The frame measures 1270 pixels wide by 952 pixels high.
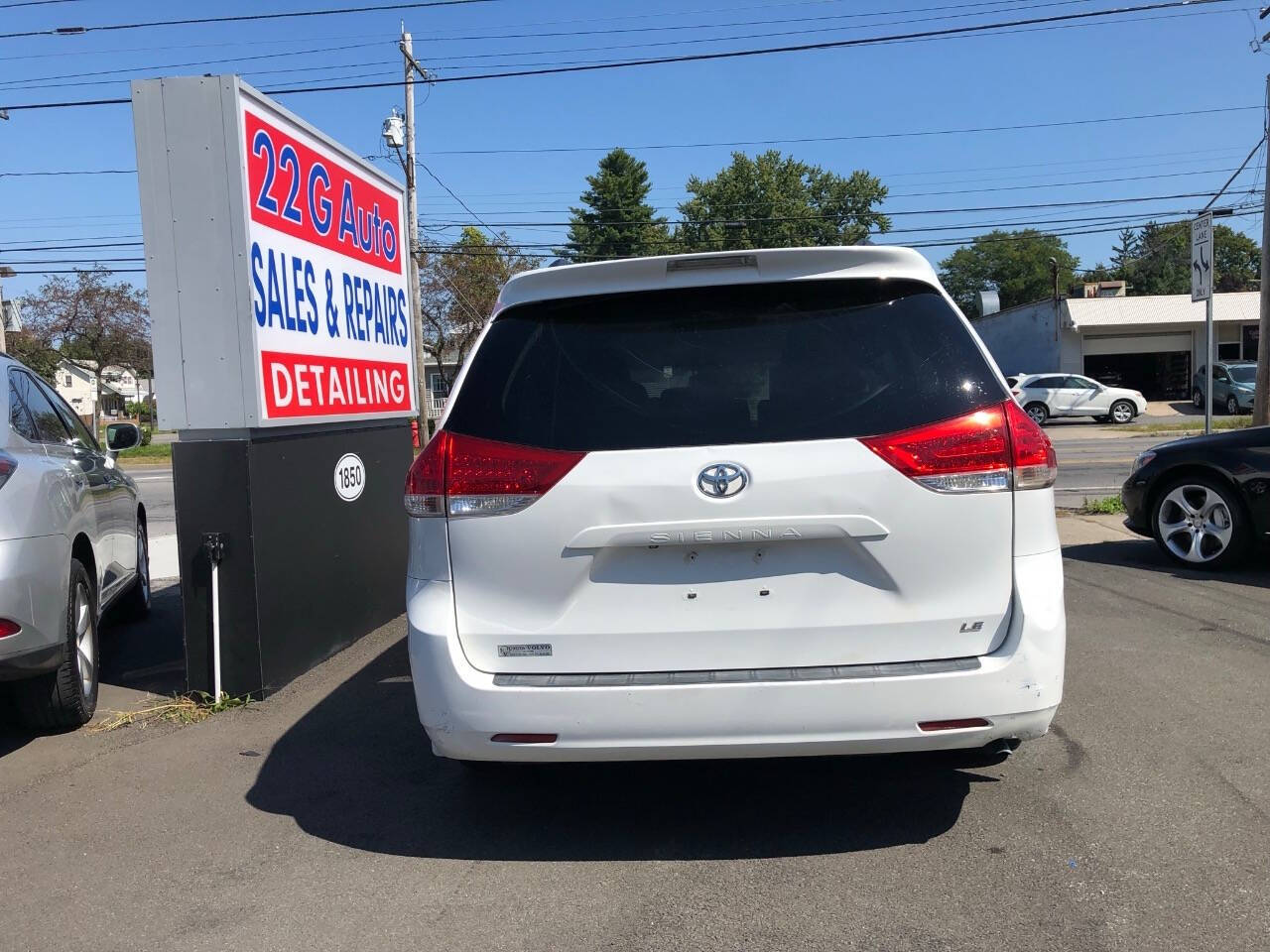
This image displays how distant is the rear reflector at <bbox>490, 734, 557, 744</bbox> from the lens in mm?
3227

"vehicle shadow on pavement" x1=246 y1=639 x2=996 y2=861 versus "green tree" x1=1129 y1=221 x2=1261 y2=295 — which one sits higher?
"green tree" x1=1129 y1=221 x2=1261 y2=295

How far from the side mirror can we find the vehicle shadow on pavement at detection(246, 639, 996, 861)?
128 inches

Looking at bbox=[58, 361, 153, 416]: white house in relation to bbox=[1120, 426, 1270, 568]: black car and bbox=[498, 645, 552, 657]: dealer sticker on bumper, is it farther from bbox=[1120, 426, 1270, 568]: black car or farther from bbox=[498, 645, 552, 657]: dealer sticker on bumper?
bbox=[498, 645, 552, 657]: dealer sticker on bumper

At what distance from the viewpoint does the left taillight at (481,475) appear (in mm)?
3223

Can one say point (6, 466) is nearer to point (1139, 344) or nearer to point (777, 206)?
point (1139, 344)

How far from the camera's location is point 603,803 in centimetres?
396

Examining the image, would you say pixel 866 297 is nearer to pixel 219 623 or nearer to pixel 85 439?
pixel 219 623

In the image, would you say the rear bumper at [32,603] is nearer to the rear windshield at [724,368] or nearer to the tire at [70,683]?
the tire at [70,683]

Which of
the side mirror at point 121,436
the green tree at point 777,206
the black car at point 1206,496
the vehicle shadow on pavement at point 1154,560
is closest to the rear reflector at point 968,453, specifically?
the vehicle shadow on pavement at point 1154,560

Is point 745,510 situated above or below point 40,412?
below

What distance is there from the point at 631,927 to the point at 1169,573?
20.9ft

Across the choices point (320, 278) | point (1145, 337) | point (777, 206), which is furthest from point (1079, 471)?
point (777, 206)

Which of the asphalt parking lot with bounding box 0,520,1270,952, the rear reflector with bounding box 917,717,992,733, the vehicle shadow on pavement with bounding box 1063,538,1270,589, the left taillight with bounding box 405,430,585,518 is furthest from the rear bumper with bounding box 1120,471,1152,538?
the left taillight with bounding box 405,430,585,518

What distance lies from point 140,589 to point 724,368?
5.81m
